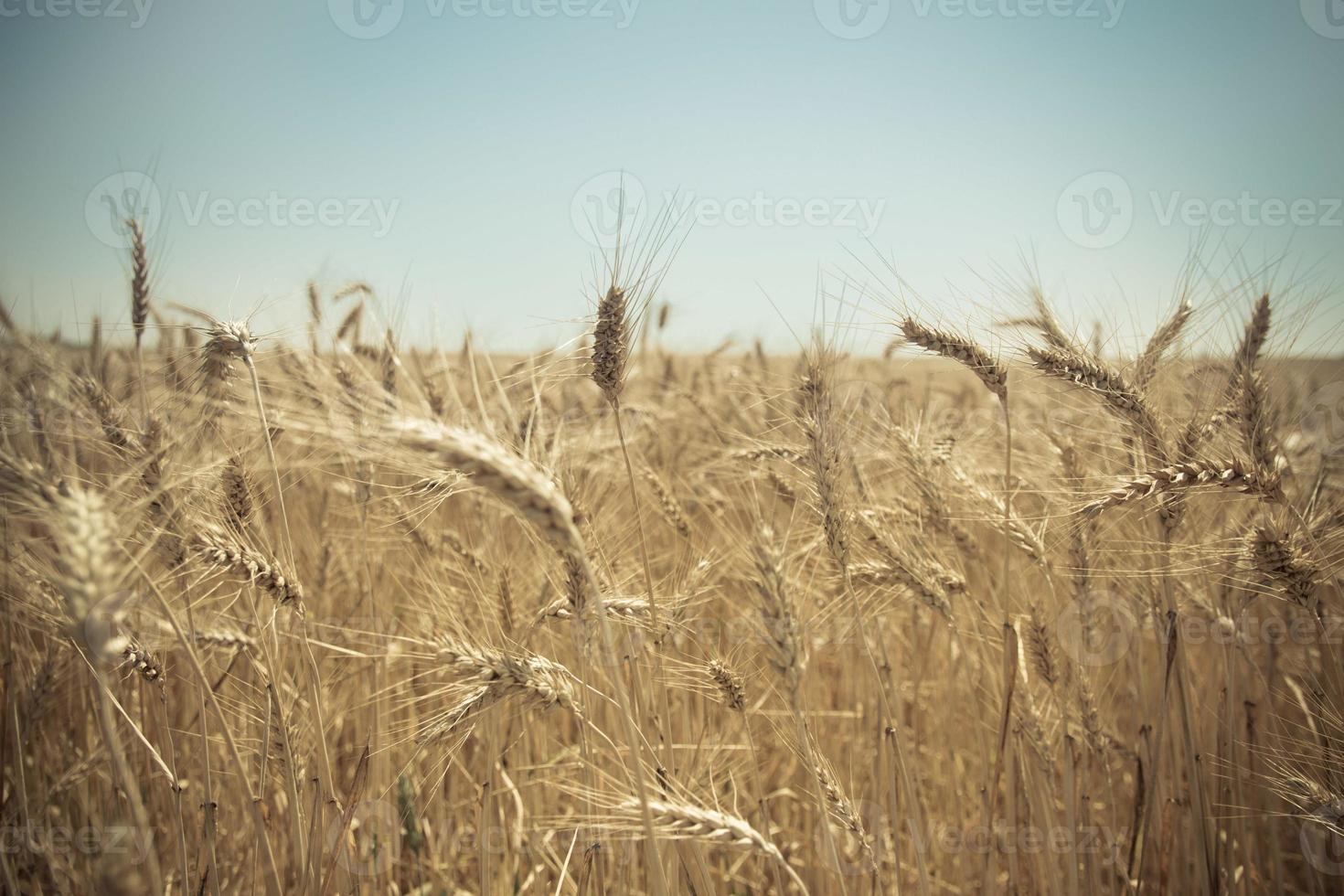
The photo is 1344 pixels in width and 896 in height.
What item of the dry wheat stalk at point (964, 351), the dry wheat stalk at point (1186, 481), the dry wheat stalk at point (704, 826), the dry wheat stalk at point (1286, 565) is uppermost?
the dry wheat stalk at point (964, 351)

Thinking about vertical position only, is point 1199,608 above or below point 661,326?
below

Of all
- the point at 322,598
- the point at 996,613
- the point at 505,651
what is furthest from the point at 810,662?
the point at 322,598

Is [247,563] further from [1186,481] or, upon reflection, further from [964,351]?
[1186,481]

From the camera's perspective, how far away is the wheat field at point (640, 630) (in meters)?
1.33

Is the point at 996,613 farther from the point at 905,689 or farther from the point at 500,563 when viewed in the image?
the point at 500,563

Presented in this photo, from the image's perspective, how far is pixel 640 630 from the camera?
1.81m

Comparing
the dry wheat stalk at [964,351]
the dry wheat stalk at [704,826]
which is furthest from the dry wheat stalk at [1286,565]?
the dry wheat stalk at [704,826]

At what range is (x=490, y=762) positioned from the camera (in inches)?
64.6

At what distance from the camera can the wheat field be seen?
1.33 m

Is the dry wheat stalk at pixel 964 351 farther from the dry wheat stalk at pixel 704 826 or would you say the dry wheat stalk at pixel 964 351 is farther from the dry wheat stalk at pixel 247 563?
the dry wheat stalk at pixel 247 563

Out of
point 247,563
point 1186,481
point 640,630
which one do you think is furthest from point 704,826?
point 1186,481

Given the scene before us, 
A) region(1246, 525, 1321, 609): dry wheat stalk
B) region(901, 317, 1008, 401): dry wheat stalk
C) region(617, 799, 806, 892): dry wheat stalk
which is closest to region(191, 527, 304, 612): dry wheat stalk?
region(617, 799, 806, 892): dry wheat stalk

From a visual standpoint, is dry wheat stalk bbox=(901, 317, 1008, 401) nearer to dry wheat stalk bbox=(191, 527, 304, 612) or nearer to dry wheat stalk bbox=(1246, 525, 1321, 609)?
dry wheat stalk bbox=(1246, 525, 1321, 609)

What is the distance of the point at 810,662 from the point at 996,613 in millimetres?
707
